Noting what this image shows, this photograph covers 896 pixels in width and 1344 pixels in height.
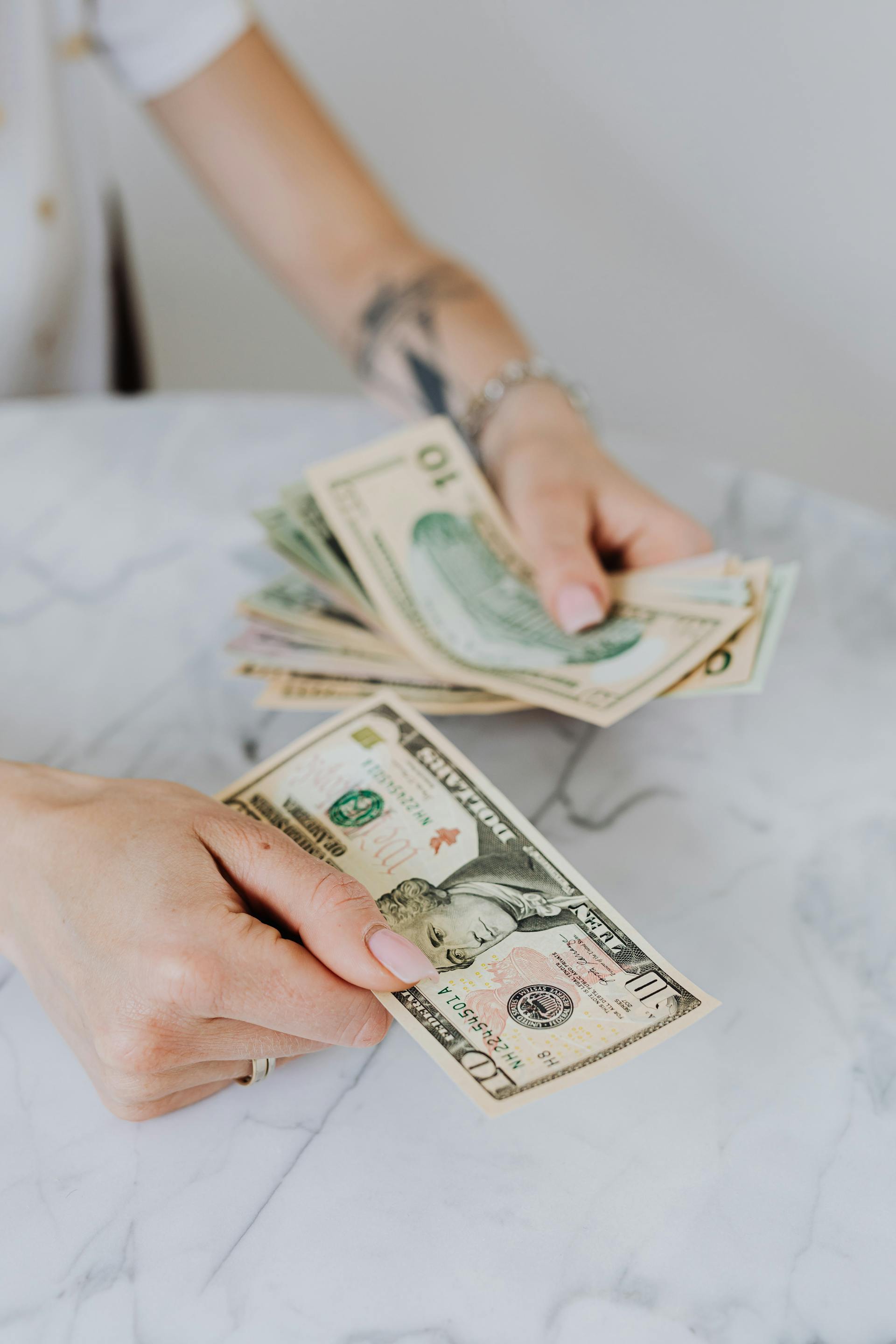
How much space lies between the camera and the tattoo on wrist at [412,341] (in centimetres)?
108

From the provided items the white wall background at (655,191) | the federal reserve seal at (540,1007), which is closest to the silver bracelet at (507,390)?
the federal reserve seal at (540,1007)

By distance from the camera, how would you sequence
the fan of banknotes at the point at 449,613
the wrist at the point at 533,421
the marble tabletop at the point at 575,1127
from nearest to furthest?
the marble tabletop at the point at 575,1127 < the fan of banknotes at the point at 449,613 < the wrist at the point at 533,421

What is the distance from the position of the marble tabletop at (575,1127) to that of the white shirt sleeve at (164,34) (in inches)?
29.6

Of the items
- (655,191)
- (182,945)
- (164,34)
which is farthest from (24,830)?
(655,191)

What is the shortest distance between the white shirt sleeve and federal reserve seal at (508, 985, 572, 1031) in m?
1.10

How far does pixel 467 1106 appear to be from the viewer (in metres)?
0.52

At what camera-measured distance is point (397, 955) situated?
493mm

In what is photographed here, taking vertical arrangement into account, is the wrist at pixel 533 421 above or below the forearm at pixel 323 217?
below

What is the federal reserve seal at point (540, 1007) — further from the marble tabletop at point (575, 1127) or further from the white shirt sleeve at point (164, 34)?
the white shirt sleeve at point (164, 34)

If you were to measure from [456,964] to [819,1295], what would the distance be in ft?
0.71

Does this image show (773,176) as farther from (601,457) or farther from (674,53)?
(601,457)

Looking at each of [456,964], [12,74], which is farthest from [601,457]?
[12,74]

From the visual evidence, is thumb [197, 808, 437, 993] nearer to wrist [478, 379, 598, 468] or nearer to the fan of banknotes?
the fan of banknotes

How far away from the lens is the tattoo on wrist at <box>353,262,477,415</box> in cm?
108
